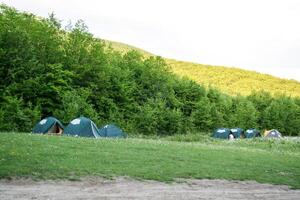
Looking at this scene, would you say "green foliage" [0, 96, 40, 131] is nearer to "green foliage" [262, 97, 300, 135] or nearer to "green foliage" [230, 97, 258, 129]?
"green foliage" [230, 97, 258, 129]

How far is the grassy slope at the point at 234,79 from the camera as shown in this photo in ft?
511

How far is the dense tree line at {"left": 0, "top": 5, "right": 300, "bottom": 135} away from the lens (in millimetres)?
57062

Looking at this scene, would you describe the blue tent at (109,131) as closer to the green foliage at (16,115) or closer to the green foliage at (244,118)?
the green foliage at (16,115)

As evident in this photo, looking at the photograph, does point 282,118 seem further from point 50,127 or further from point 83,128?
point 50,127

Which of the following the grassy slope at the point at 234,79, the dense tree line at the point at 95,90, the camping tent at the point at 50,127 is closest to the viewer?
the camping tent at the point at 50,127

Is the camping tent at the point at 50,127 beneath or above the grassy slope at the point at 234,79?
beneath

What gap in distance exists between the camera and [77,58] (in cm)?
6900

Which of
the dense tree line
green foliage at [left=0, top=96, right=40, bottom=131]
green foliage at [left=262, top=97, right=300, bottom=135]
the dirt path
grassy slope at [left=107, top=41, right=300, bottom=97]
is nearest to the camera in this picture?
the dirt path

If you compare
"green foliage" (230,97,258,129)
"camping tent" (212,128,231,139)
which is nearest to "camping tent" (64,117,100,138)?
"camping tent" (212,128,231,139)

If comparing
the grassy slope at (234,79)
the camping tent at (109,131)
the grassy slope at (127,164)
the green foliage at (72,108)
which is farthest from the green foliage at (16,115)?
Answer: the grassy slope at (234,79)

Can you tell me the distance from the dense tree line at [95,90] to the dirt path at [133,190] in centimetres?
3381

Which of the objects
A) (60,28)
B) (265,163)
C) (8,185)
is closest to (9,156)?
(8,185)

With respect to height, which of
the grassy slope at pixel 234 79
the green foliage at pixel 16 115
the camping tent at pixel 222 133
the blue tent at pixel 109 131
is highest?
the grassy slope at pixel 234 79

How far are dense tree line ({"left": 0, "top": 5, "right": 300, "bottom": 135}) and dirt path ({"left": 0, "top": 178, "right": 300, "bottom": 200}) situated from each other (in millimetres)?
33807
